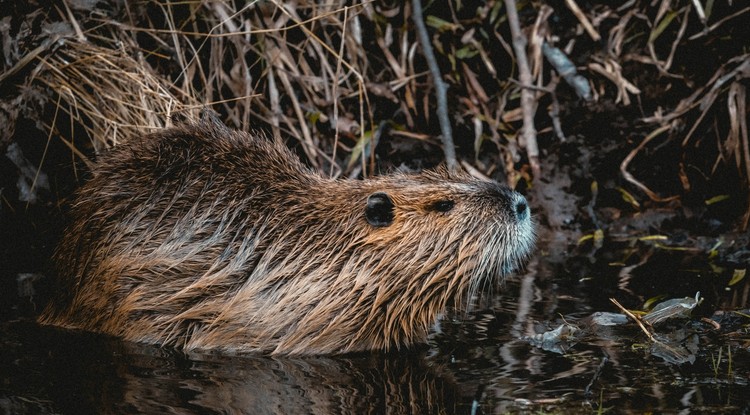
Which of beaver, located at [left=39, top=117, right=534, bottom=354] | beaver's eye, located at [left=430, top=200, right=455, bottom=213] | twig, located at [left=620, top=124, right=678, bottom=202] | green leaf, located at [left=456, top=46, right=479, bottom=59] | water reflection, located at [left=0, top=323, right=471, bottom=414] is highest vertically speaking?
green leaf, located at [left=456, top=46, right=479, bottom=59]

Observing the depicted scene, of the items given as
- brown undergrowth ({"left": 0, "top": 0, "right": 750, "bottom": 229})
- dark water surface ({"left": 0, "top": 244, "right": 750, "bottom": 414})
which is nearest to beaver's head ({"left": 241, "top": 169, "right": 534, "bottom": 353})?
dark water surface ({"left": 0, "top": 244, "right": 750, "bottom": 414})

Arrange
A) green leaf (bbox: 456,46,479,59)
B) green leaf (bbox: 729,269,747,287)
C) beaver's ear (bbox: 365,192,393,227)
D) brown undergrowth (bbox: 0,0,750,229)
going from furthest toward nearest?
green leaf (bbox: 456,46,479,59)
brown undergrowth (bbox: 0,0,750,229)
green leaf (bbox: 729,269,747,287)
beaver's ear (bbox: 365,192,393,227)

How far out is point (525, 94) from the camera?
5270 mm

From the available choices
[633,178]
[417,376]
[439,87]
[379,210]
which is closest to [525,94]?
[439,87]

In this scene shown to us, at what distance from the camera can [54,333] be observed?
3559 mm

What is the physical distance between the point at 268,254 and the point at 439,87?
6.20ft

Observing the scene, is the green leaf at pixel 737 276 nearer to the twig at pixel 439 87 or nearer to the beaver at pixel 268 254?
the beaver at pixel 268 254

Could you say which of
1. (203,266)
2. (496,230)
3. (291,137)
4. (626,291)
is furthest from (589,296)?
(291,137)

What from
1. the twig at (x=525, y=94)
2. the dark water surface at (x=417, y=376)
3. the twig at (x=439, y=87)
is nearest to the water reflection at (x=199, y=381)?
the dark water surface at (x=417, y=376)

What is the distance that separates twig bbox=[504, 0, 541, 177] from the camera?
524 cm

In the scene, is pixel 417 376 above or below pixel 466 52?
below

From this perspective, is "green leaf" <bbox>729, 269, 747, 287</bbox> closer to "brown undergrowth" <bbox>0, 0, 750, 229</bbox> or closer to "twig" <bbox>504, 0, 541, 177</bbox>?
"brown undergrowth" <bbox>0, 0, 750, 229</bbox>

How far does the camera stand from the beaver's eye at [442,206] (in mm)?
3582

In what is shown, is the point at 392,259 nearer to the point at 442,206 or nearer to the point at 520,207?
the point at 442,206
